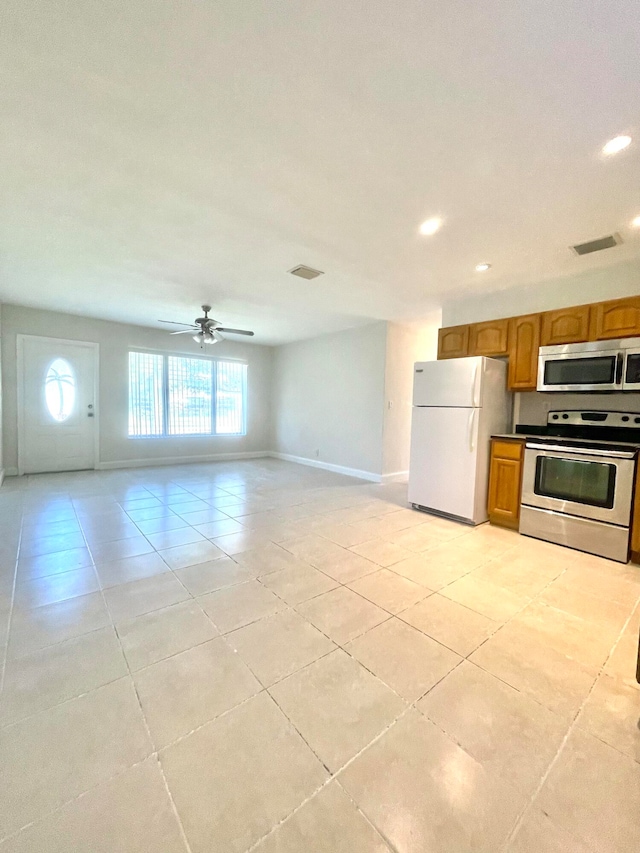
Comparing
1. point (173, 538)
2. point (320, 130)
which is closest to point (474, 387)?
point (320, 130)

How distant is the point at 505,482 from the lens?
3.53 meters

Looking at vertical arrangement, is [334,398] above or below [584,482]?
above

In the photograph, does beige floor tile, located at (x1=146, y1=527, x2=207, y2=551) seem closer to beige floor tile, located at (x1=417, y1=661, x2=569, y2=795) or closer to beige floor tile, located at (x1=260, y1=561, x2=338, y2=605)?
beige floor tile, located at (x1=260, y1=561, x2=338, y2=605)

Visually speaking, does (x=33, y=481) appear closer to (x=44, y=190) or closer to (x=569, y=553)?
(x=44, y=190)

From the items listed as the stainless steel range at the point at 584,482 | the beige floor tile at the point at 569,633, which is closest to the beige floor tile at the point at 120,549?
the beige floor tile at the point at 569,633

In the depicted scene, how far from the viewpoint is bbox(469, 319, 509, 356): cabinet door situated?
372 cm

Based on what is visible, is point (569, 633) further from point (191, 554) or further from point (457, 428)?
point (191, 554)

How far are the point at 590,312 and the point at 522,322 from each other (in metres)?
0.57

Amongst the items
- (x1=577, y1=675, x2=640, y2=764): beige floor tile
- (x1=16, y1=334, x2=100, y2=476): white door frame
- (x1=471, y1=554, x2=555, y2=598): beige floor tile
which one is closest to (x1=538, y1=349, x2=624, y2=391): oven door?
(x1=471, y1=554, x2=555, y2=598): beige floor tile

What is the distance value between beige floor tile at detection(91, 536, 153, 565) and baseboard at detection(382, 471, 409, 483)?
3613mm

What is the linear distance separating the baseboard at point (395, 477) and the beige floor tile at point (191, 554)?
10.7 feet

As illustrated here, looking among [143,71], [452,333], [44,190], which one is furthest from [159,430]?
[143,71]

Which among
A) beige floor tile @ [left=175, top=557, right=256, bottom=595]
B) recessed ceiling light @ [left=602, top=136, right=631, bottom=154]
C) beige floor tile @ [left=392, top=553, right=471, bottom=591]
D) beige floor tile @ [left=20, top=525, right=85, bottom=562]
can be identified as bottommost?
beige floor tile @ [left=20, top=525, right=85, bottom=562]

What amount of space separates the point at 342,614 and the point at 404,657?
0.44m
